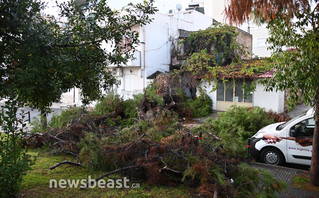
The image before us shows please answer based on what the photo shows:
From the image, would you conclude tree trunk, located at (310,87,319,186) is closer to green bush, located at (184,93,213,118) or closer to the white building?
green bush, located at (184,93,213,118)

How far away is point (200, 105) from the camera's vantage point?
18328 millimetres

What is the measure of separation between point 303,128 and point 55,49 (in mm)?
7369

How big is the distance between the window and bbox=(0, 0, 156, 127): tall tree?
42.0ft

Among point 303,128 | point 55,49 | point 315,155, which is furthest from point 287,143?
point 55,49

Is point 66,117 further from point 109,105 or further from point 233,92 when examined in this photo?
point 233,92

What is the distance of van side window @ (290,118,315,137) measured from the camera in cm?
803

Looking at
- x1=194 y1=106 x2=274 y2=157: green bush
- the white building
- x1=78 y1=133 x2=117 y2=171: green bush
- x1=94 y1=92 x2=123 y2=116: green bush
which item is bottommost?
x1=78 y1=133 x2=117 y2=171: green bush

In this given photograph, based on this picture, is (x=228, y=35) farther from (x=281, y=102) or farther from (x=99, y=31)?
(x=99, y=31)

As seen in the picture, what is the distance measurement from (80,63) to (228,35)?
17210 millimetres

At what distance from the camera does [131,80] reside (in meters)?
23.3

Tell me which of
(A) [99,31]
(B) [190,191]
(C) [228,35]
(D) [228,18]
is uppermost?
(C) [228,35]

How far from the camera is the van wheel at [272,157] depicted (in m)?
8.48

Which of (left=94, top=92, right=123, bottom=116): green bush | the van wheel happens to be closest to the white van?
the van wheel

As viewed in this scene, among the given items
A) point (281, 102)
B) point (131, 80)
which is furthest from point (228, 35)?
point (131, 80)
